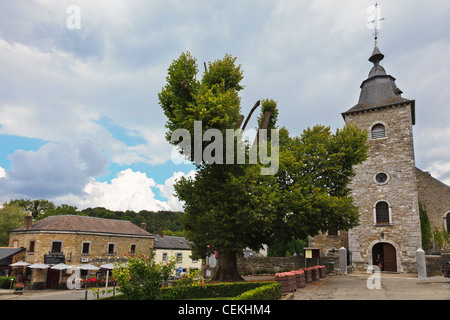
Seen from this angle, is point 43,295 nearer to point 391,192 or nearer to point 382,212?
point 382,212

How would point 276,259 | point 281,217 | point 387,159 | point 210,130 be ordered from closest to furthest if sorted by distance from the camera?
1. point 210,130
2. point 281,217
3. point 276,259
4. point 387,159

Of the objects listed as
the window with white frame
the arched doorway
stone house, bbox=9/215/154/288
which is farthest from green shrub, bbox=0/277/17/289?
the arched doorway

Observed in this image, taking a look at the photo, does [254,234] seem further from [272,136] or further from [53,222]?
[53,222]

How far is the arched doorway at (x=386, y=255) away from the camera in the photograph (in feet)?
87.8

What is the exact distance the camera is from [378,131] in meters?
29.7

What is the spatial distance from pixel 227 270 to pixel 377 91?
75.8 feet

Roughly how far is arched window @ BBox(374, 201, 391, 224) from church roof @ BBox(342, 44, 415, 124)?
8.97 m

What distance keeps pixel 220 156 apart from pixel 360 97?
21059mm

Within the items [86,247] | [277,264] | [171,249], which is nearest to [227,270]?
[277,264]

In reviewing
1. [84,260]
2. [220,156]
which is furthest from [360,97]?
[84,260]

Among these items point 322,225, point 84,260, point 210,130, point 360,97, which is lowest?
point 84,260

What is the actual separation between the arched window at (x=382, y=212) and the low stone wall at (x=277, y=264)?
6.34 m

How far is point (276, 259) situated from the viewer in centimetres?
2658
